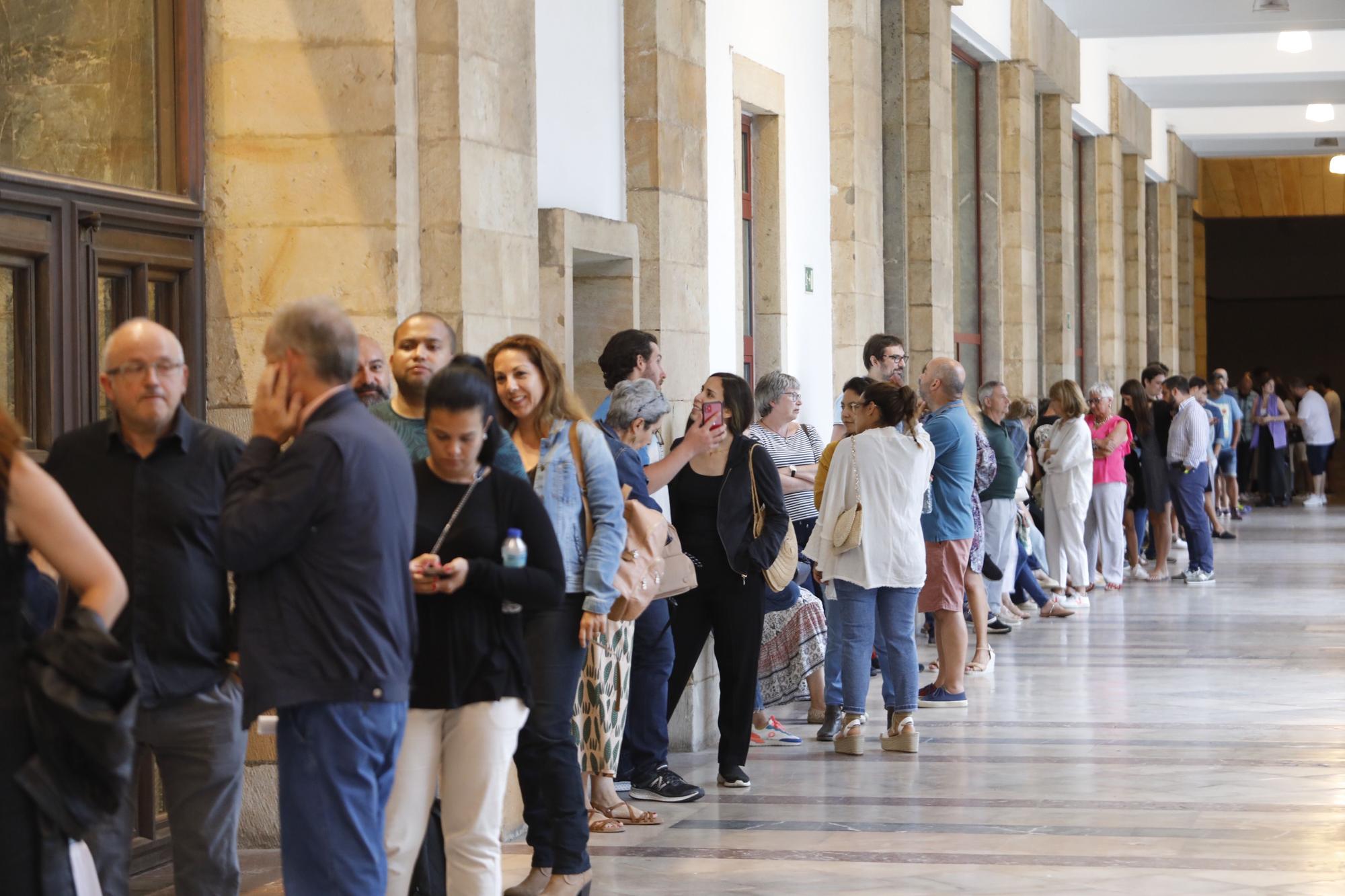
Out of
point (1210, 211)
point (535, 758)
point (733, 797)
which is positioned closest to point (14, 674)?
point (535, 758)

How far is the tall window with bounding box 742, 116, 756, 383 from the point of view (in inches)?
443

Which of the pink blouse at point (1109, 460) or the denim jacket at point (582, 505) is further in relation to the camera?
the pink blouse at point (1109, 460)

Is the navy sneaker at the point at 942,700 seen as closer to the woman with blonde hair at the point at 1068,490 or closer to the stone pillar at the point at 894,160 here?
the woman with blonde hair at the point at 1068,490

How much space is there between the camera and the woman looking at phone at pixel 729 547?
274 inches

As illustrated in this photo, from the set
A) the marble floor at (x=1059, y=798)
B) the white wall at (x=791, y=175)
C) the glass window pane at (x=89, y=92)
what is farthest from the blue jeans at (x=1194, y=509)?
the glass window pane at (x=89, y=92)

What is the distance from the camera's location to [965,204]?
17.8m

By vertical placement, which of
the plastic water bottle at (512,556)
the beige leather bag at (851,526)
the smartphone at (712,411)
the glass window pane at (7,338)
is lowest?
the beige leather bag at (851,526)

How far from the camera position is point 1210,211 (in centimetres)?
3394

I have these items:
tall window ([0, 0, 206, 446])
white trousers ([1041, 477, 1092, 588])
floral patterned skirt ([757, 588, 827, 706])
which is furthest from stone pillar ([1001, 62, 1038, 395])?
tall window ([0, 0, 206, 446])

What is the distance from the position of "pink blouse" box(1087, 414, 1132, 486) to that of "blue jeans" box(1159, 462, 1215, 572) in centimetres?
93

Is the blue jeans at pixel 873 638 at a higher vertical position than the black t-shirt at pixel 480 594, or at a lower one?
lower

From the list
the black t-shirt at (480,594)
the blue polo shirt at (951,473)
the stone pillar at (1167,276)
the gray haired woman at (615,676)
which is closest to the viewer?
the black t-shirt at (480,594)

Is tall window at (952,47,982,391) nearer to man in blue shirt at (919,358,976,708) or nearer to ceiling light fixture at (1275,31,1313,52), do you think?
ceiling light fixture at (1275,31,1313,52)

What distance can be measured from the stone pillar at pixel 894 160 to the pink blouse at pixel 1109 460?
1678mm
